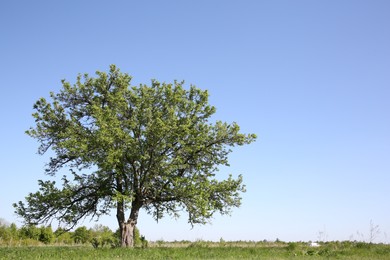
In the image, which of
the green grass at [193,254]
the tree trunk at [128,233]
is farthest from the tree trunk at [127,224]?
the green grass at [193,254]

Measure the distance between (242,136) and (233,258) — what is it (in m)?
15.9

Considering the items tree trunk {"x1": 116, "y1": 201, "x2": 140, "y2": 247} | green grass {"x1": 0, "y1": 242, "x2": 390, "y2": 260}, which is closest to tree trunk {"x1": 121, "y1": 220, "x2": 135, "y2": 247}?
tree trunk {"x1": 116, "y1": 201, "x2": 140, "y2": 247}

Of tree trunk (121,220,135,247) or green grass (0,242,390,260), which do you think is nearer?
green grass (0,242,390,260)

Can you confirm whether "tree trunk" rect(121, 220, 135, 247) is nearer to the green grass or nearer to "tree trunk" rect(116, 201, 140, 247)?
"tree trunk" rect(116, 201, 140, 247)

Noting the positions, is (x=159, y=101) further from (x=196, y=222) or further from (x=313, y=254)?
(x=313, y=254)

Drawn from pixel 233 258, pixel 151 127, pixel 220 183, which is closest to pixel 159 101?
pixel 151 127

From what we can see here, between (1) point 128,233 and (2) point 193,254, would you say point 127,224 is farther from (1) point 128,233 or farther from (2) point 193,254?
(2) point 193,254

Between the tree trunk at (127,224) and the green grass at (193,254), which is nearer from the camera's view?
the green grass at (193,254)

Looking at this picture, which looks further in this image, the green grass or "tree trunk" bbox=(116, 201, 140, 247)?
"tree trunk" bbox=(116, 201, 140, 247)

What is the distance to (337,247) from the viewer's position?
98.2 feet

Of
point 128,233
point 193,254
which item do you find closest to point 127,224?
point 128,233

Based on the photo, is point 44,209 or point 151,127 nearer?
point 151,127

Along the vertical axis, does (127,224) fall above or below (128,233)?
above

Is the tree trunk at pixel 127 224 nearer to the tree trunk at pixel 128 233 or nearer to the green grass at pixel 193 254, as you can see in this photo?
the tree trunk at pixel 128 233
